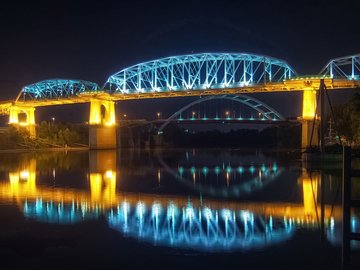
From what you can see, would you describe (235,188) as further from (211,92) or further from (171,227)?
(211,92)

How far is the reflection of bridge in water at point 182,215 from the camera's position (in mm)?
13383

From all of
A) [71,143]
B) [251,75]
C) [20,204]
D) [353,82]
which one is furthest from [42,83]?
[20,204]

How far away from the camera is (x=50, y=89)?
133500mm

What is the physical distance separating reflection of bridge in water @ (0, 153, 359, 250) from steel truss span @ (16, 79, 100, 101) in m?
103

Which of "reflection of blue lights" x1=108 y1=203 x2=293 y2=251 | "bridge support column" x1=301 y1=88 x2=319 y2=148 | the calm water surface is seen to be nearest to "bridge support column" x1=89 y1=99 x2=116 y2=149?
"bridge support column" x1=301 y1=88 x2=319 y2=148

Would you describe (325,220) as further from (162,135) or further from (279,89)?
(162,135)

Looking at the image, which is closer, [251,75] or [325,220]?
[325,220]

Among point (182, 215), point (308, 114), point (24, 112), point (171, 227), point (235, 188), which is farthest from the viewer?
point (24, 112)

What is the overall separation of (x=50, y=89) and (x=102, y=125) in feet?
126

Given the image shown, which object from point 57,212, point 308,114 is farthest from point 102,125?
point 57,212

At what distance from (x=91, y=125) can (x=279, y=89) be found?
137 ft

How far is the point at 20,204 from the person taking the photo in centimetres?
1927

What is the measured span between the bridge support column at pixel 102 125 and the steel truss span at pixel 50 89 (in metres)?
12.9

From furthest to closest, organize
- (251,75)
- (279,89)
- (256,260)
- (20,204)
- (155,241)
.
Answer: (251,75) < (279,89) < (20,204) < (155,241) < (256,260)
